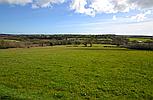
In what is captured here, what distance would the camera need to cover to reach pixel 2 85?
19.8 metres

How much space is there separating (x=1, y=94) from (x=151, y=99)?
922cm

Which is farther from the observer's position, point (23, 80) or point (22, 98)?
point (23, 80)

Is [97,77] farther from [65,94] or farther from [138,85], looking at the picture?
[65,94]

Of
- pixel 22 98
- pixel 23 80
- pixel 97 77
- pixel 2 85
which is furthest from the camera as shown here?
pixel 97 77

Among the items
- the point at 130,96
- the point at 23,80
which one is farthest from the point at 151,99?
the point at 23,80

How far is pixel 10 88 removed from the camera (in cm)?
1880

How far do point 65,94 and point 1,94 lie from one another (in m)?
3.98

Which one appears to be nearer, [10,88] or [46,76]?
[10,88]

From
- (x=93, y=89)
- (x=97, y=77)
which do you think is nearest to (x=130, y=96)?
(x=93, y=89)

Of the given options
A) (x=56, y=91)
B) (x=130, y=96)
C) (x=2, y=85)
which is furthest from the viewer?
(x=2, y=85)

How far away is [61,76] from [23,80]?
11.8ft

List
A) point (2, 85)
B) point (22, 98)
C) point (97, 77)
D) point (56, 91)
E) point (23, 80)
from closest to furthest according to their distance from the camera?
point (22, 98) < point (56, 91) < point (2, 85) < point (23, 80) < point (97, 77)

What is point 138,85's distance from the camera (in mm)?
19953

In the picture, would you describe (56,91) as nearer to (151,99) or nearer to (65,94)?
(65,94)
